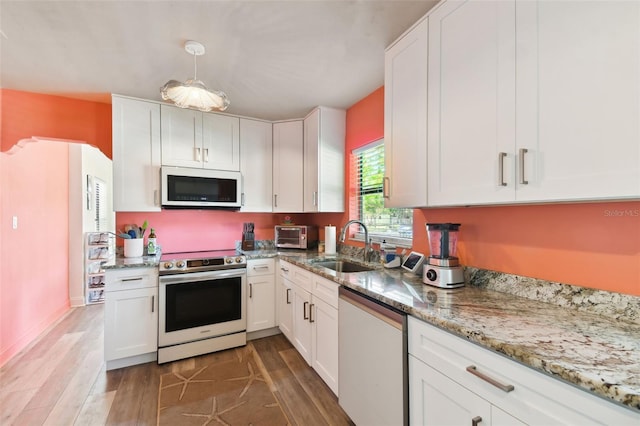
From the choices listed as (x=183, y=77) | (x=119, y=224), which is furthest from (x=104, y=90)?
(x=119, y=224)

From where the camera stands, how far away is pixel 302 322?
8.06 ft

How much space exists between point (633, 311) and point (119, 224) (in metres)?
3.79

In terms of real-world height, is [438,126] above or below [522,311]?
above

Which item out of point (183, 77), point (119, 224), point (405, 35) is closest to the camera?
point (405, 35)

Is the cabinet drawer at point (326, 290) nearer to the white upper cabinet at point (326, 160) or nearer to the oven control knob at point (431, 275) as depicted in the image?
the oven control knob at point (431, 275)

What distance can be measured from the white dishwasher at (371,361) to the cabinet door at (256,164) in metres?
1.84

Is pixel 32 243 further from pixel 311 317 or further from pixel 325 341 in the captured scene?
pixel 325 341

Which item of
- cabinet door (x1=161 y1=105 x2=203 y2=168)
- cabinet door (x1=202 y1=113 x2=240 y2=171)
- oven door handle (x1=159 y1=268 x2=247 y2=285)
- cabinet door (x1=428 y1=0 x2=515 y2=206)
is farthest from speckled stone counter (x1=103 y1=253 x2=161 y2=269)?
cabinet door (x1=428 y1=0 x2=515 y2=206)

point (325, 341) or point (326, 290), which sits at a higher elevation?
point (326, 290)

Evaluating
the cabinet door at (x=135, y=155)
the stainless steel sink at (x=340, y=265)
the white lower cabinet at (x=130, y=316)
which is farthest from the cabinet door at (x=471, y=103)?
the cabinet door at (x=135, y=155)

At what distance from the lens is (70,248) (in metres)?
4.02

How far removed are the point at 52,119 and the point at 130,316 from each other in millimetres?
2016

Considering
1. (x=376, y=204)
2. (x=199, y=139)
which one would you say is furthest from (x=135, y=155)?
(x=376, y=204)

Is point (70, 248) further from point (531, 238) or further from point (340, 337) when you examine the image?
point (531, 238)
